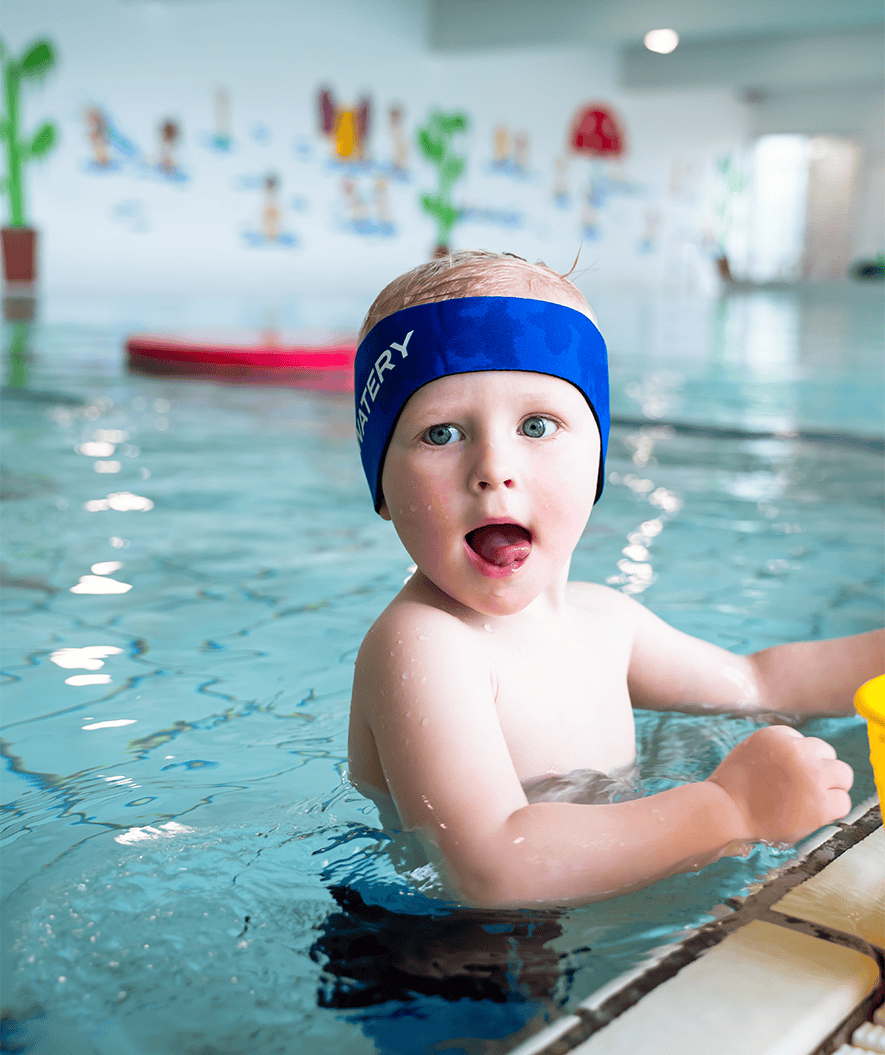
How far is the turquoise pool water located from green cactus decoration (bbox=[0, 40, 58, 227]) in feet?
31.2

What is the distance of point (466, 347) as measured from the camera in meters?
1.29

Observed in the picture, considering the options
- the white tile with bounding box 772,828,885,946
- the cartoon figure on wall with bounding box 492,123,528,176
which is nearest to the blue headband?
the white tile with bounding box 772,828,885,946

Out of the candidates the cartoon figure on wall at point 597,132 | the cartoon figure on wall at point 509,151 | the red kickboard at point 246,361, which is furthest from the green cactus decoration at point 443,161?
the red kickboard at point 246,361

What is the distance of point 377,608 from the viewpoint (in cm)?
269

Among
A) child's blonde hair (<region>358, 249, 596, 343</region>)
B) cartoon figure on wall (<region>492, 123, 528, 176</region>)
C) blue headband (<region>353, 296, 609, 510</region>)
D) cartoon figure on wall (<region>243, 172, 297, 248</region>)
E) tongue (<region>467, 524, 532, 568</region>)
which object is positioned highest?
cartoon figure on wall (<region>492, 123, 528, 176</region>)

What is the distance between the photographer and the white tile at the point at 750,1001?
95 centimetres

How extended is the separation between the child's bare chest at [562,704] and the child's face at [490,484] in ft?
0.35

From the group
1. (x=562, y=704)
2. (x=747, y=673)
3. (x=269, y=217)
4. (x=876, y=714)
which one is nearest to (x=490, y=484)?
(x=562, y=704)

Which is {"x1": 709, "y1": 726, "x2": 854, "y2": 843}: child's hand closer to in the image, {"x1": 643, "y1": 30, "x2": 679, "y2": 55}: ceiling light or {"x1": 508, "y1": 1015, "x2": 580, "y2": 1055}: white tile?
{"x1": 508, "y1": 1015, "x2": 580, "y2": 1055}: white tile

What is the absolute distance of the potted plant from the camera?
45.9 feet

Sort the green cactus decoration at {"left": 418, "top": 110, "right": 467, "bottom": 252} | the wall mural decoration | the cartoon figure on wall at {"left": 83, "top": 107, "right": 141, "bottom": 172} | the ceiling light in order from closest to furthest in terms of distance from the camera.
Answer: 1. the cartoon figure on wall at {"left": 83, "top": 107, "right": 141, "bottom": 172}
2. the ceiling light
3. the wall mural decoration
4. the green cactus decoration at {"left": 418, "top": 110, "right": 467, "bottom": 252}

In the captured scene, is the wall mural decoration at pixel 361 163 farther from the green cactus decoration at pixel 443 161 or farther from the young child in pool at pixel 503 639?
the young child in pool at pixel 503 639

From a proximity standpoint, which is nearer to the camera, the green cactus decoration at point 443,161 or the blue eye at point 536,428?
the blue eye at point 536,428

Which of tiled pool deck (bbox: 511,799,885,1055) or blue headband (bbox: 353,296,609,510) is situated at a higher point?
blue headband (bbox: 353,296,609,510)
